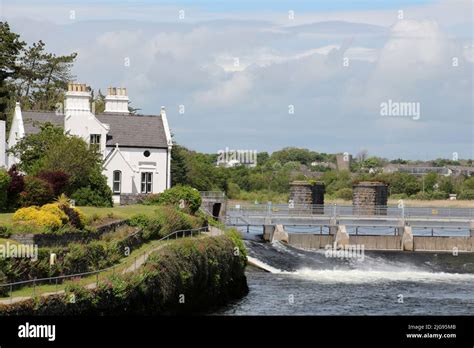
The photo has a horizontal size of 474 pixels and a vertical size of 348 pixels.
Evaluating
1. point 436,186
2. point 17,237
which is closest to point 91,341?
point 17,237

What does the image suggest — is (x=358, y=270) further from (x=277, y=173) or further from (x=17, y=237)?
(x=277, y=173)

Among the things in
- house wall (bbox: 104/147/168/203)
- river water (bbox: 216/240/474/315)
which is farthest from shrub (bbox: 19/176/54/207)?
house wall (bbox: 104/147/168/203)

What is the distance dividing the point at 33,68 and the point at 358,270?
55259 millimetres

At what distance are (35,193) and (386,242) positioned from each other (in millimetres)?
38382

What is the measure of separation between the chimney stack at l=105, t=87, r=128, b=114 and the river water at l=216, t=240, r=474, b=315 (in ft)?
48.3

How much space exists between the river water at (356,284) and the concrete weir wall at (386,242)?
219 centimetres

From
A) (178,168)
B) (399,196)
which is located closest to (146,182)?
(178,168)

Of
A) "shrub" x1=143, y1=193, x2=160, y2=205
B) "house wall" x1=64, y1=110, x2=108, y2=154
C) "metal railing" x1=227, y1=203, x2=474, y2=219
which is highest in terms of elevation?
"house wall" x1=64, y1=110, x2=108, y2=154

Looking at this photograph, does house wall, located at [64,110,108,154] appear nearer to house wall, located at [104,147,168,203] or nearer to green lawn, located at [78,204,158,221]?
house wall, located at [104,147,168,203]

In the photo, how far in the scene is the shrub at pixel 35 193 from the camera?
5084cm

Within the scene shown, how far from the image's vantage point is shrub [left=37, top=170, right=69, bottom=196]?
56562 mm

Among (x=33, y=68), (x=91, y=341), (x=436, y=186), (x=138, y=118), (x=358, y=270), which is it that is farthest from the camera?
(x=436, y=186)

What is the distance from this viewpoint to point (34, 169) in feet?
212

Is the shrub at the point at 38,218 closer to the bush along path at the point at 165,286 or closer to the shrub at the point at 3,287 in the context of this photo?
the bush along path at the point at 165,286
